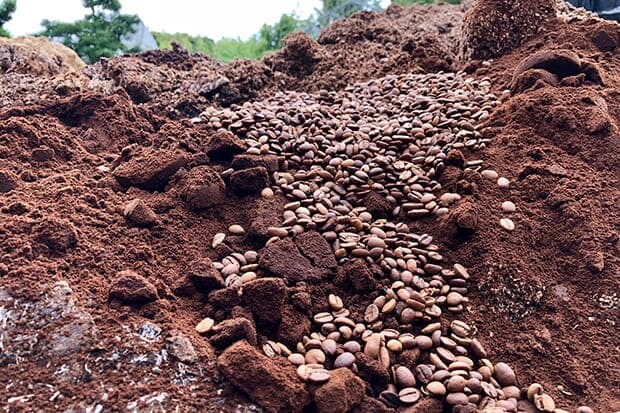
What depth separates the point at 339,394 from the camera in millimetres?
1665

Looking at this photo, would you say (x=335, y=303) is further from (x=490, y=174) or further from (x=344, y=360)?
(x=490, y=174)

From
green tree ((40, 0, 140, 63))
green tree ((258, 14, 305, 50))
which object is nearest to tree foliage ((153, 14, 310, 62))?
green tree ((258, 14, 305, 50))

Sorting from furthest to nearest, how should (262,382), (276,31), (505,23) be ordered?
(276,31) → (505,23) → (262,382)

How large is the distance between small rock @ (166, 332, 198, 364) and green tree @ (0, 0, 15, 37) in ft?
14.0

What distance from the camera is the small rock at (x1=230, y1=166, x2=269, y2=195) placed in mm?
2482

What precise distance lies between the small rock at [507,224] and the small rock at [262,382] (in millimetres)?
1173

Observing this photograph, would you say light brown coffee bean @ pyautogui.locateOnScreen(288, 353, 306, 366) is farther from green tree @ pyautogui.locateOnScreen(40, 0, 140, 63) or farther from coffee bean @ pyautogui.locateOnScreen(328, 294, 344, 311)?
green tree @ pyautogui.locateOnScreen(40, 0, 140, 63)

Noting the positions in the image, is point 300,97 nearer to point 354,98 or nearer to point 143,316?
point 354,98

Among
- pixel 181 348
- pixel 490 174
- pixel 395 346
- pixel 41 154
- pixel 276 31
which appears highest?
pixel 276 31

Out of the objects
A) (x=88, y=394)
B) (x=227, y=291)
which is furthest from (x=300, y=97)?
(x=88, y=394)

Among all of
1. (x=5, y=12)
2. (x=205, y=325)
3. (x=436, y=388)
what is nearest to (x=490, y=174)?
(x=436, y=388)

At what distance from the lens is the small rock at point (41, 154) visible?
2.52m

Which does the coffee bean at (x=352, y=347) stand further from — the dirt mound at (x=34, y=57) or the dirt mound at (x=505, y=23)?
the dirt mound at (x=34, y=57)

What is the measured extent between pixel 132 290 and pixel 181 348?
0.87 feet
